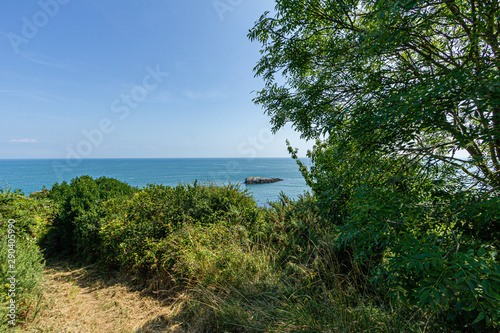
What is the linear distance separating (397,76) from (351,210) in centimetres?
183

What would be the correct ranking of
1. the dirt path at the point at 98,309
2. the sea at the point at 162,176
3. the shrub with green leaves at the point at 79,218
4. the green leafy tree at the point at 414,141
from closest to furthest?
the green leafy tree at the point at 414,141
the dirt path at the point at 98,309
the shrub with green leaves at the point at 79,218
the sea at the point at 162,176

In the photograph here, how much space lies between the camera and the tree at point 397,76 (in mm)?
1616

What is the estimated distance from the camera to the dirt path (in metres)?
2.92

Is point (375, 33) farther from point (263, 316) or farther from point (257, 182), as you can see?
point (257, 182)

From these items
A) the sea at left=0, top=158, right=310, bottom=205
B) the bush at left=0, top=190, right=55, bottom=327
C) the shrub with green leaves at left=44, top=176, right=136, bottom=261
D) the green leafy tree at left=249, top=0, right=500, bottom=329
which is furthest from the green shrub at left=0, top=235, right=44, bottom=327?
the green leafy tree at left=249, top=0, right=500, bottom=329

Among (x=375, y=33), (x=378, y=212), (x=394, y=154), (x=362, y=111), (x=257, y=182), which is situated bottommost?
(x=257, y=182)

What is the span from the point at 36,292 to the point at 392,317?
4913mm

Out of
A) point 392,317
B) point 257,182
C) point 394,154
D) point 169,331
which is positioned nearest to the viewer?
point 394,154

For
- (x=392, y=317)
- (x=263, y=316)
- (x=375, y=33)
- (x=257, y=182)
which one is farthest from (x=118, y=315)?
(x=257, y=182)

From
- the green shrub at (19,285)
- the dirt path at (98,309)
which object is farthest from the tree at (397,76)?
the green shrub at (19,285)

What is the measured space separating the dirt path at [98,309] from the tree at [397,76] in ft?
12.1

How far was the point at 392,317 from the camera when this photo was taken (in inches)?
90.1

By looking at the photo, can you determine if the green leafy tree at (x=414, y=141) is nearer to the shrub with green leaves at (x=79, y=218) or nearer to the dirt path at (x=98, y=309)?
the dirt path at (x=98, y=309)

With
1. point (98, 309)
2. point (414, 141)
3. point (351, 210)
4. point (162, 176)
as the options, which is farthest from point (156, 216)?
point (162, 176)
